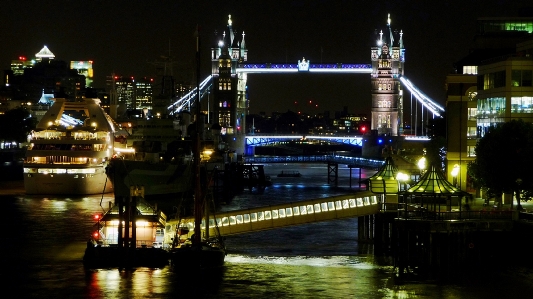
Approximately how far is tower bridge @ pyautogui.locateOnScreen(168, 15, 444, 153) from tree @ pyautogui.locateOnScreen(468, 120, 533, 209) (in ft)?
346

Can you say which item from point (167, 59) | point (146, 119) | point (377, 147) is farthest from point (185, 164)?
point (377, 147)

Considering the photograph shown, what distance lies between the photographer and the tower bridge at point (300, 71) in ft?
513

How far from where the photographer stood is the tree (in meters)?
42.6

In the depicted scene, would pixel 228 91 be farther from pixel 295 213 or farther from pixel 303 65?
pixel 295 213

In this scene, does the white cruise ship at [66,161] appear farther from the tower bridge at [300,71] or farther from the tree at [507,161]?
the tower bridge at [300,71]

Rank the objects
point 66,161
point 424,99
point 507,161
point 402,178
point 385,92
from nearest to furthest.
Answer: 1. point 507,161
2. point 402,178
3. point 66,161
4. point 424,99
5. point 385,92

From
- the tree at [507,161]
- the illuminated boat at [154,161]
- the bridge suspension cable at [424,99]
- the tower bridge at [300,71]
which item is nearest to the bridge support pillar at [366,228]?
the tree at [507,161]

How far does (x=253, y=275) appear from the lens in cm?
3831

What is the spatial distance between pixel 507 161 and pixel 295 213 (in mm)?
8617

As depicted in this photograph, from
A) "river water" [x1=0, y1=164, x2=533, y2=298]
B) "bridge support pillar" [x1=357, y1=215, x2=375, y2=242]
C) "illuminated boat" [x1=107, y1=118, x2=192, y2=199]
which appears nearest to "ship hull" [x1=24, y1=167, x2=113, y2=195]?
"illuminated boat" [x1=107, y1=118, x2=192, y2=199]

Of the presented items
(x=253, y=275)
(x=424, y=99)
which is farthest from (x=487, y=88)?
(x=424, y=99)

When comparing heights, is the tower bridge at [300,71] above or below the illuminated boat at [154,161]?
above

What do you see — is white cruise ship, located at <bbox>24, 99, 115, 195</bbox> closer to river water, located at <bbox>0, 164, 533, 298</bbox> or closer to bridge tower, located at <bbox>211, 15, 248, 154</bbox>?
river water, located at <bbox>0, 164, 533, 298</bbox>

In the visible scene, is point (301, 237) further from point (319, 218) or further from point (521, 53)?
point (521, 53)
